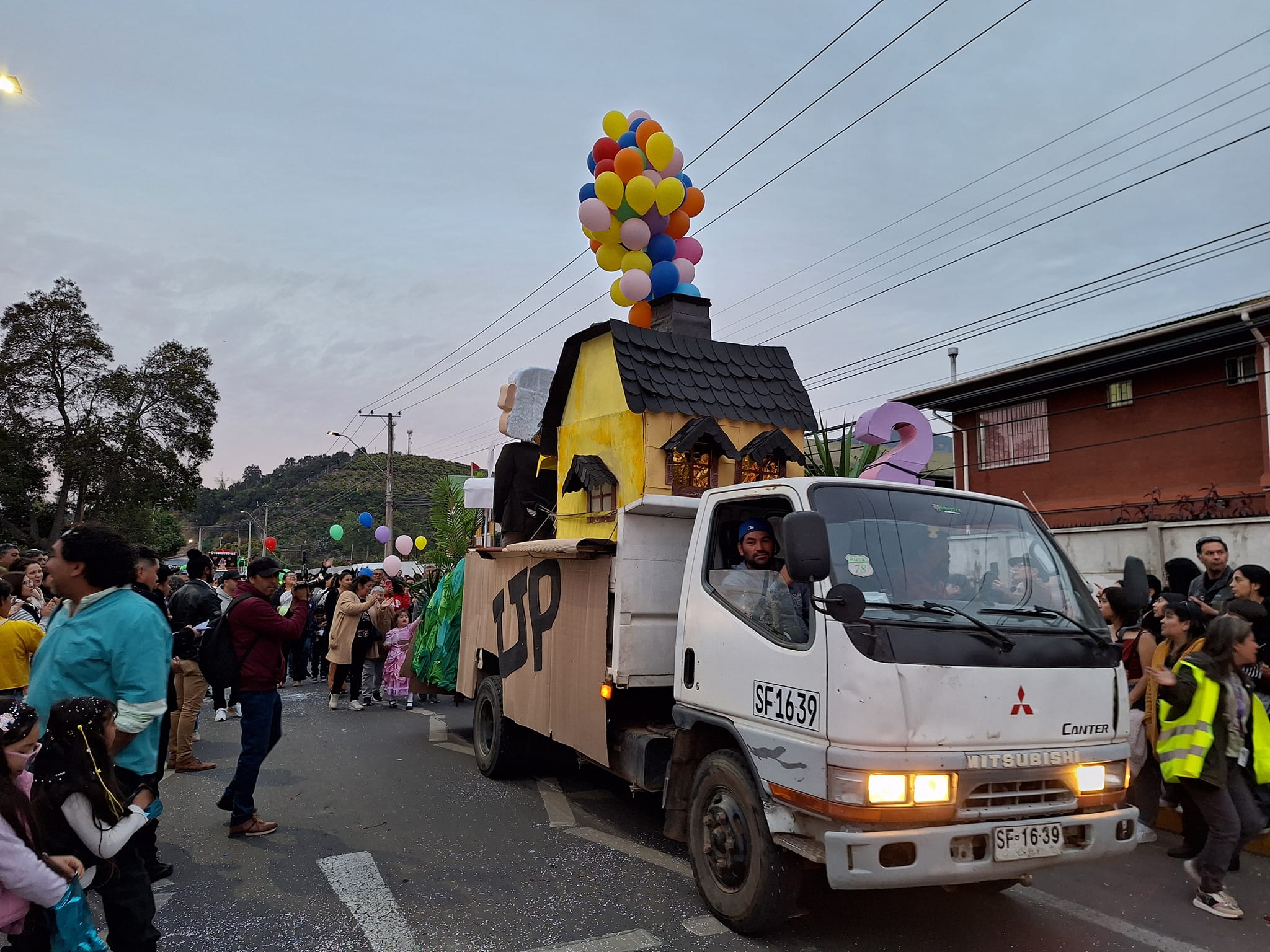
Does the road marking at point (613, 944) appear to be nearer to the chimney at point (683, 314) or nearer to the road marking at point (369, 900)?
the road marking at point (369, 900)

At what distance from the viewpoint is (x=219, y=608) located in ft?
27.0

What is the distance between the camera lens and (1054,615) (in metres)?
3.90

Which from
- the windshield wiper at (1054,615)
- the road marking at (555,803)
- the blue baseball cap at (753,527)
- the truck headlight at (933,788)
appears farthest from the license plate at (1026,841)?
the road marking at (555,803)

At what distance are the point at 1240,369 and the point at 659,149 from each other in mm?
12532

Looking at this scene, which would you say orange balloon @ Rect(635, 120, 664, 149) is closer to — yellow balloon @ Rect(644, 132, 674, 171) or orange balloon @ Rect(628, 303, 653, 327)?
yellow balloon @ Rect(644, 132, 674, 171)

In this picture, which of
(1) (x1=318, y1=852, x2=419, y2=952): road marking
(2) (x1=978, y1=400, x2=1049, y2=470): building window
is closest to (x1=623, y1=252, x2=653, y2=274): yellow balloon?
(1) (x1=318, y1=852, x2=419, y2=952): road marking

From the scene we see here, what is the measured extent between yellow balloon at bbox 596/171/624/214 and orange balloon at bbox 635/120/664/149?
1.65ft

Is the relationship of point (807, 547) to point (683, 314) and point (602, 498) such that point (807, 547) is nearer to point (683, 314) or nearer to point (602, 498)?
point (602, 498)

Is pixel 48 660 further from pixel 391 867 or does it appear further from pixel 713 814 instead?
pixel 713 814

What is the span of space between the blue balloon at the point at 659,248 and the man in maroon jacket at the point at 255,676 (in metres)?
5.77

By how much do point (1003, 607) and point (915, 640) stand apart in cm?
63

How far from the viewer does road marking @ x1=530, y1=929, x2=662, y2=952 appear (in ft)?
12.7

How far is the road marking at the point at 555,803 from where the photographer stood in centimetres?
604

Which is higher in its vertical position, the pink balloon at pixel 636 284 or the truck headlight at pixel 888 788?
the pink balloon at pixel 636 284
